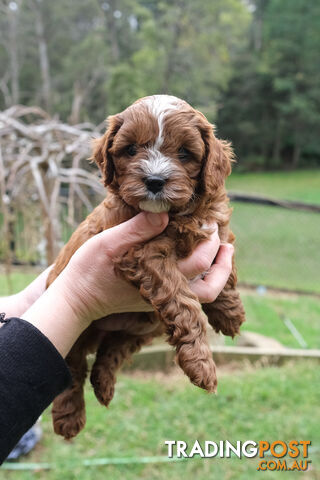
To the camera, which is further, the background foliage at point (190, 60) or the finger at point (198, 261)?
the background foliage at point (190, 60)

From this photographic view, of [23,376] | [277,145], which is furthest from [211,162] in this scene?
[277,145]

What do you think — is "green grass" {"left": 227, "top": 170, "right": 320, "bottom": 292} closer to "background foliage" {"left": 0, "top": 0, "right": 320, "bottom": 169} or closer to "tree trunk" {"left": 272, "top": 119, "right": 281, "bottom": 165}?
"background foliage" {"left": 0, "top": 0, "right": 320, "bottom": 169}

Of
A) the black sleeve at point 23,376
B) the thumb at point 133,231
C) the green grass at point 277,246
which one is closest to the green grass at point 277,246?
the green grass at point 277,246

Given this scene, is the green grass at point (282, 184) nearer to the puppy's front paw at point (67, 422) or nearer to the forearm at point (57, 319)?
the puppy's front paw at point (67, 422)

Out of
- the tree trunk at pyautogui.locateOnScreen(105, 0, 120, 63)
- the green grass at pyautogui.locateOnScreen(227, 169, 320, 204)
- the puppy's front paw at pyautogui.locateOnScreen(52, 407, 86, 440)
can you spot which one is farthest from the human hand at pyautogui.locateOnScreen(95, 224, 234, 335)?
the tree trunk at pyautogui.locateOnScreen(105, 0, 120, 63)

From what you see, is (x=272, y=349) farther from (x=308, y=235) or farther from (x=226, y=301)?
(x=308, y=235)

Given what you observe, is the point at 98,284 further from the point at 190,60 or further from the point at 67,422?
the point at 190,60

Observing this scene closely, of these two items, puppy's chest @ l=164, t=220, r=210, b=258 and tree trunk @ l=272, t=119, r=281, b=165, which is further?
tree trunk @ l=272, t=119, r=281, b=165
